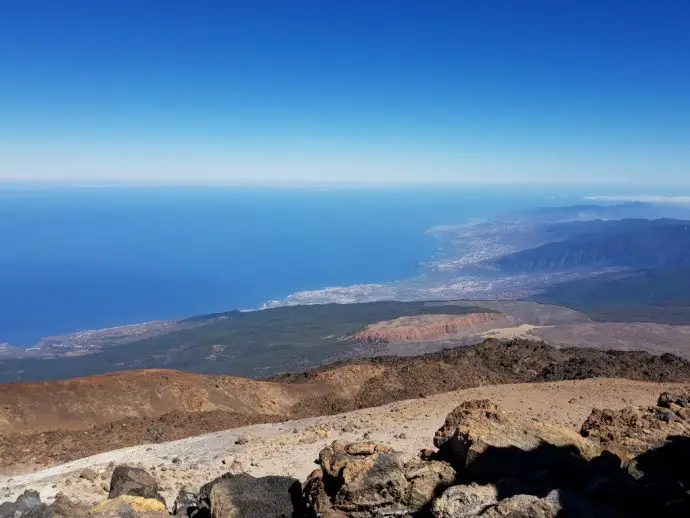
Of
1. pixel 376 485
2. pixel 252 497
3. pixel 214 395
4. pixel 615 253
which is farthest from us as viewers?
pixel 615 253

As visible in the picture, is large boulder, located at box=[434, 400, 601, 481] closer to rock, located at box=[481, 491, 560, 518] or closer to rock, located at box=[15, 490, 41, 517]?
rock, located at box=[481, 491, 560, 518]

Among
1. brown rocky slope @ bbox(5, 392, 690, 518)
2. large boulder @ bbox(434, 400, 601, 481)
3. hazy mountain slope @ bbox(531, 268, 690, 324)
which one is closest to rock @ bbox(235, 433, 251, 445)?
brown rocky slope @ bbox(5, 392, 690, 518)

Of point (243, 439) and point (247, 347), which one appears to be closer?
point (243, 439)

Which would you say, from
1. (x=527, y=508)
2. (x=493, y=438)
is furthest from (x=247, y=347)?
(x=527, y=508)

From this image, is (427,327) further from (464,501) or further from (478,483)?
(464,501)

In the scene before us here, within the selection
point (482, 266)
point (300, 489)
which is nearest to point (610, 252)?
point (482, 266)
